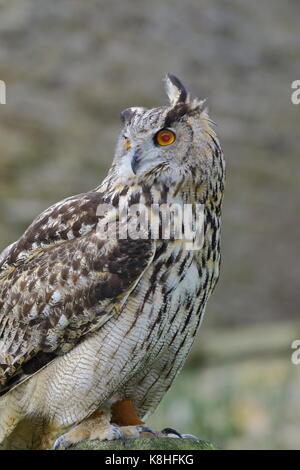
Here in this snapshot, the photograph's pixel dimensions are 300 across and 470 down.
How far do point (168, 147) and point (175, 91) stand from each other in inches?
10.6

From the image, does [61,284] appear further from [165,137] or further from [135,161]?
[165,137]

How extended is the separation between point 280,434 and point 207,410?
21.2 inches

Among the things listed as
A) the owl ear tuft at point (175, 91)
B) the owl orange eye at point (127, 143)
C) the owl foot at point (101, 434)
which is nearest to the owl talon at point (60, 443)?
the owl foot at point (101, 434)

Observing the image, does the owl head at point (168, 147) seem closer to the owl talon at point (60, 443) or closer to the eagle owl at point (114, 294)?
the eagle owl at point (114, 294)

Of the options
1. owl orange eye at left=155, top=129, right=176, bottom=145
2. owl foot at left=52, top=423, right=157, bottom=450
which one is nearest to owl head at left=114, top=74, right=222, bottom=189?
owl orange eye at left=155, top=129, right=176, bottom=145

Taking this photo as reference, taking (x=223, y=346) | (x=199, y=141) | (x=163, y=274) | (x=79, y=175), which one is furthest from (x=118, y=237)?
(x=79, y=175)

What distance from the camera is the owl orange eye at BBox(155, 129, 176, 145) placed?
278cm

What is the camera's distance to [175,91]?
2.96m

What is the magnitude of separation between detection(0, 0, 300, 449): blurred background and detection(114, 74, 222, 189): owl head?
4786 mm

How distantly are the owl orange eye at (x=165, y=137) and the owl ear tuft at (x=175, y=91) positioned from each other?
137 millimetres

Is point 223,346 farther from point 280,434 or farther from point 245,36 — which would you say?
point 245,36

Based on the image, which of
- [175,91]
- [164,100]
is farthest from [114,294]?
[164,100]

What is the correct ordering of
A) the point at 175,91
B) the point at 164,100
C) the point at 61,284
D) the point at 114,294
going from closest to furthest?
the point at 114,294 < the point at 61,284 < the point at 175,91 < the point at 164,100

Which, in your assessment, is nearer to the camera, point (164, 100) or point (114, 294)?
point (114, 294)
